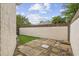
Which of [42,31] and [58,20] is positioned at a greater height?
[58,20]

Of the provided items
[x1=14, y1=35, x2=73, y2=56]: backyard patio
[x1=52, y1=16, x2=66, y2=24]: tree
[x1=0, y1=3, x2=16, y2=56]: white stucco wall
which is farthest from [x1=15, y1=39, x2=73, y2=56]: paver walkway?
[x1=52, y1=16, x2=66, y2=24]: tree

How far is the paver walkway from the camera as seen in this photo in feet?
7.04

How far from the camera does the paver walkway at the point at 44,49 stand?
2.15m

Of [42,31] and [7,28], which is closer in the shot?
[7,28]

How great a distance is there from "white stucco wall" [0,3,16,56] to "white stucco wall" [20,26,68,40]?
0.44 ft

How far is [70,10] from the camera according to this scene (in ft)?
6.95

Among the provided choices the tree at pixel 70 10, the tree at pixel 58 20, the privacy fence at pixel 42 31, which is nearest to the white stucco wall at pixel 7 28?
the privacy fence at pixel 42 31

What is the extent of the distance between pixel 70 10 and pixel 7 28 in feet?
2.56

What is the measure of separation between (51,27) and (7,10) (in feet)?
1.85

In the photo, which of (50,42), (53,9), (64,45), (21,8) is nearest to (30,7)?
(21,8)

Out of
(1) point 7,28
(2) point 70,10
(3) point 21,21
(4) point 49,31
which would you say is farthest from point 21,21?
(2) point 70,10

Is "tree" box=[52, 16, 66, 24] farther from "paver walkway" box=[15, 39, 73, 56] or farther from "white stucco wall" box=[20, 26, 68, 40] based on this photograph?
"paver walkway" box=[15, 39, 73, 56]

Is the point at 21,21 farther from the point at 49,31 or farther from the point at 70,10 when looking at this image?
the point at 70,10

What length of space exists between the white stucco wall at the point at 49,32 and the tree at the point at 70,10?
0.12 metres
